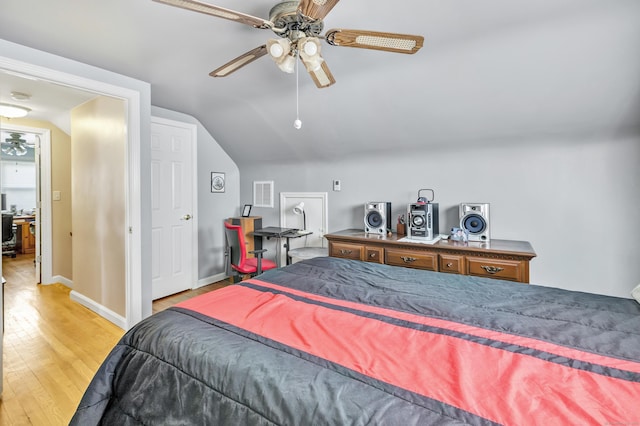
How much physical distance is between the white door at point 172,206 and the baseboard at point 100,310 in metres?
0.50

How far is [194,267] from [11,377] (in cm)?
191

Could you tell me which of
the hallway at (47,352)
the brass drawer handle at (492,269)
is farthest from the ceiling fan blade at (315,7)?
the hallway at (47,352)

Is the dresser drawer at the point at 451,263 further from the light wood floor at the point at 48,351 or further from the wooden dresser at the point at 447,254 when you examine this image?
the light wood floor at the point at 48,351

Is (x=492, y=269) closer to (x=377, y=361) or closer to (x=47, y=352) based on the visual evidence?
(x=377, y=361)

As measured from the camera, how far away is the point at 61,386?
6.45 feet

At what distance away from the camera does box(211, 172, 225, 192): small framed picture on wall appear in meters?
4.09

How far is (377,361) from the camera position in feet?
2.85

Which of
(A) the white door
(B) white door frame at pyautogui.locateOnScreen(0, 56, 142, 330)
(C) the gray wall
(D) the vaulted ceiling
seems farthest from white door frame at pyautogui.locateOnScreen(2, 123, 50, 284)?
(C) the gray wall

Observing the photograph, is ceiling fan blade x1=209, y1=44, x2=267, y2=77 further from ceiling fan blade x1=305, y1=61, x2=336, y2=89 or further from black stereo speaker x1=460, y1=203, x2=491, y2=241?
black stereo speaker x1=460, y1=203, x2=491, y2=241

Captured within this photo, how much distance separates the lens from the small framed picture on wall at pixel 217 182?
409 cm

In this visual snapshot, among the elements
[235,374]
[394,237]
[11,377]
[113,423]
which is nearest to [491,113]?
[394,237]

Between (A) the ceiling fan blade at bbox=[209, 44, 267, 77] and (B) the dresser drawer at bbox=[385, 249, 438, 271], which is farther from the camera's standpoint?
(B) the dresser drawer at bbox=[385, 249, 438, 271]

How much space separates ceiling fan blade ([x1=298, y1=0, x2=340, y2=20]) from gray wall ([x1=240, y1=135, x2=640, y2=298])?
2.03 m

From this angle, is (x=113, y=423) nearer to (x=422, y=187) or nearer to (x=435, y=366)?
(x=435, y=366)
